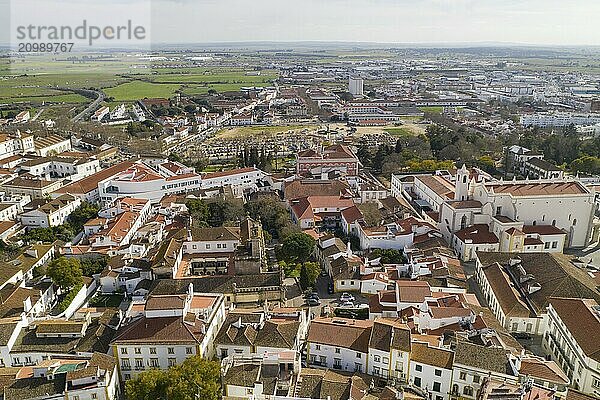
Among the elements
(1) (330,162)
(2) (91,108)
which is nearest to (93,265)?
(1) (330,162)

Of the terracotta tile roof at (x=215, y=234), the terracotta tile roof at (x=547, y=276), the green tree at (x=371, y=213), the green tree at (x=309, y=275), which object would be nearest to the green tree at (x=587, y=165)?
the terracotta tile roof at (x=547, y=276)

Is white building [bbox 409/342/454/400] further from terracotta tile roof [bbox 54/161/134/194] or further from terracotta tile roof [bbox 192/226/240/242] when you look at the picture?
terracotta tile roof [bbox 54/161/134/194]

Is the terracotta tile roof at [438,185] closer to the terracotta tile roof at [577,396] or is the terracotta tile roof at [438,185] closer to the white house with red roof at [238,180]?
the white house with red roof at [238,180]

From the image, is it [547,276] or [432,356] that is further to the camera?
[547,276]

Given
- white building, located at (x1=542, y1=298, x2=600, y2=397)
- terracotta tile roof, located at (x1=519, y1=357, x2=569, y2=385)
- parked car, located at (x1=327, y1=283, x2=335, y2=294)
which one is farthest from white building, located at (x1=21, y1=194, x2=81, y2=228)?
white building, located at (x1=542, y1=298, x2=600, y2=397)

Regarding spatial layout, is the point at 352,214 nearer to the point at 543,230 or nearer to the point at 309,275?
the point at 309,275

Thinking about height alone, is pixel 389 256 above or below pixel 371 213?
below

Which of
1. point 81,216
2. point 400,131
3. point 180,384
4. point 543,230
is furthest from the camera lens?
point 400,131
